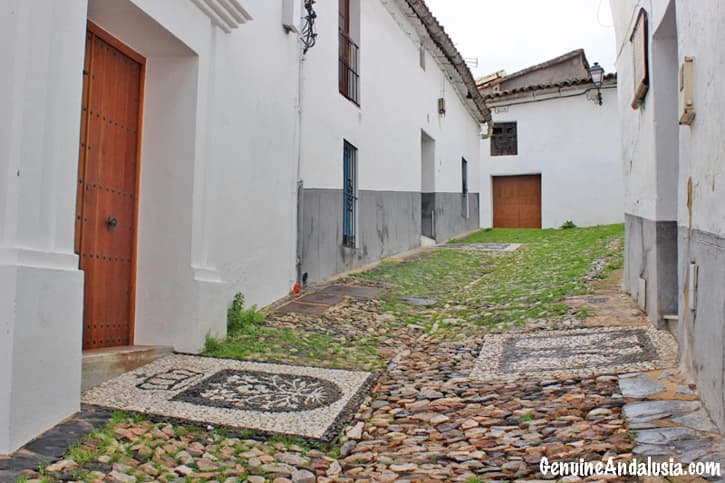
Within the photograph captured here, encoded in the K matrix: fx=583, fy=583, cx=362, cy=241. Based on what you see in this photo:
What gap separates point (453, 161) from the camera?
15000 mm

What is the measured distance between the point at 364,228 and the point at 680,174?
553 centimetres

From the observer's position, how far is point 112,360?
3633 millimetres

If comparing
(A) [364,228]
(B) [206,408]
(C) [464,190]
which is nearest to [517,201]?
(C) [464,190]

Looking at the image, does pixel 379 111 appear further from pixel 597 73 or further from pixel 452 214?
pixel 597 73

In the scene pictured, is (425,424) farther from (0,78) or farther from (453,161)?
(453,161)

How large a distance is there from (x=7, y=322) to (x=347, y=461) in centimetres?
167

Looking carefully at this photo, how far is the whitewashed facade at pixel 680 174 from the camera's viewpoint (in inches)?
108

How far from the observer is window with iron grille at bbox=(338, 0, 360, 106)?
8.29m

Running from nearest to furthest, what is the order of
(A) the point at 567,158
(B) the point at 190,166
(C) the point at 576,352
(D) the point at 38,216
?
(D) the point at 38,216
(C) the point at 576,352
(B) the point at 190,166
(A) the point at 567,158

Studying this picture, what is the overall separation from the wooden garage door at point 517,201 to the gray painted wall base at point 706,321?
1596 cm

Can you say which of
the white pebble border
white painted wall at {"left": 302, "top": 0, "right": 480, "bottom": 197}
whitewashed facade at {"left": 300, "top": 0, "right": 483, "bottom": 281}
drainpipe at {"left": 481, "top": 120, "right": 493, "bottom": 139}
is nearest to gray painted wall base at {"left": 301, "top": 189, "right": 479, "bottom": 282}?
whitewashed facade at {"left": 300, "top": 0, "right": 483, "bottom": 281}

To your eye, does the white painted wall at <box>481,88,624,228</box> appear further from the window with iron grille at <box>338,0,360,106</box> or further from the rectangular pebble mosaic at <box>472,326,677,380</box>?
the rectangular pebble mosaic at <box>472,326,677,380</box>

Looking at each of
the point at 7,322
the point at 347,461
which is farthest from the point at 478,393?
the point at 7,322
